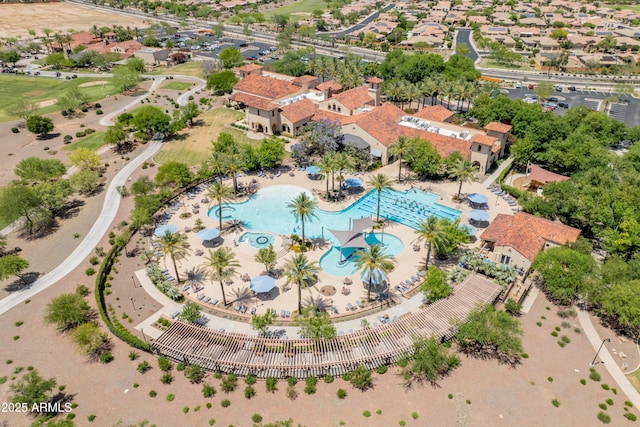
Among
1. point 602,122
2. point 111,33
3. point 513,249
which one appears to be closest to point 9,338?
point 513,249

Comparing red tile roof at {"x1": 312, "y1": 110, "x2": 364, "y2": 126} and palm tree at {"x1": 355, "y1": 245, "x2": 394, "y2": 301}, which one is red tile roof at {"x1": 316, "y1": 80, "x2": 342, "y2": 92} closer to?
red tile roof at {"x1": 312, "y1": 110, "x2": 364, "y2": 126}

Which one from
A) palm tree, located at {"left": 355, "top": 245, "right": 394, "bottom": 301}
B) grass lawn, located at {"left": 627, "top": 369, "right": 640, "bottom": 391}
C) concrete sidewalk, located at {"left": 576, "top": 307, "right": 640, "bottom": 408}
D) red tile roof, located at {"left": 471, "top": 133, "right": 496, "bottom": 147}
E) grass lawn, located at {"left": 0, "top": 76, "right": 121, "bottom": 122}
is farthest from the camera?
grass lawn, located at {"left": 0, "top": 76, "right": 121, "bottom": 122}

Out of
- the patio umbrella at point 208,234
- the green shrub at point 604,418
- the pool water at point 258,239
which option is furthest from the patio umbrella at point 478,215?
the patio umbrella at point 208,234

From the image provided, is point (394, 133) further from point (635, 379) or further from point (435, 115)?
point (635, 379)

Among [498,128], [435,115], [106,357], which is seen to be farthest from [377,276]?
[435,115]

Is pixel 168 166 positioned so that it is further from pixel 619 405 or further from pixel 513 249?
pixel 619 405

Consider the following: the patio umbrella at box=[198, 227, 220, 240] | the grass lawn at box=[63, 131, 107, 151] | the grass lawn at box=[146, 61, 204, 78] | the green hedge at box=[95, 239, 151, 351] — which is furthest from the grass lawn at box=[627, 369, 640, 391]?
the grass lawn at box=[146, 61, 204, 78]
